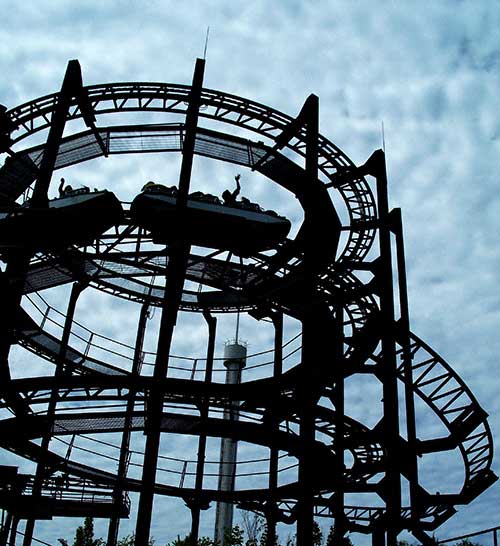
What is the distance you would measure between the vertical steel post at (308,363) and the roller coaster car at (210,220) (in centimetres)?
141

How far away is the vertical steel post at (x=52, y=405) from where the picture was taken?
2031cm

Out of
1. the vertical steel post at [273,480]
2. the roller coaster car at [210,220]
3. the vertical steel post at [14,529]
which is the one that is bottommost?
the vertical steel post at [14,529]

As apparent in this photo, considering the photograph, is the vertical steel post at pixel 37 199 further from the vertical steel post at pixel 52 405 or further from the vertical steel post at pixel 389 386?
the vertical steel post at pixel 389 386

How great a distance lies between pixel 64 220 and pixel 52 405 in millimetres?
6656

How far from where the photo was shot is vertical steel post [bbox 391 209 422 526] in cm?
2019

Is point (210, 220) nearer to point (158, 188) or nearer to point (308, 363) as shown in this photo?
point (158, 188)

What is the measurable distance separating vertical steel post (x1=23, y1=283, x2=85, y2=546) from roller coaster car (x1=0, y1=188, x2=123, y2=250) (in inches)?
175

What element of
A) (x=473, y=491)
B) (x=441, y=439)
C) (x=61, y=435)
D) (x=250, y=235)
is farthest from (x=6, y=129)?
(x=473, y=491)

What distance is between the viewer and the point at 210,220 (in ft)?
55.3

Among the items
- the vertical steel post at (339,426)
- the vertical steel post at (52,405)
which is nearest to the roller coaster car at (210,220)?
the vertical steel post at (339,426)

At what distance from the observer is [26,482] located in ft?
73.9

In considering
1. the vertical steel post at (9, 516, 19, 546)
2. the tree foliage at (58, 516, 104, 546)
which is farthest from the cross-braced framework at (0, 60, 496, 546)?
the tree foliage at (58, 516, 104, 546)

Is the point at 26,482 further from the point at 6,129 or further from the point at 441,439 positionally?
the point at 441,439

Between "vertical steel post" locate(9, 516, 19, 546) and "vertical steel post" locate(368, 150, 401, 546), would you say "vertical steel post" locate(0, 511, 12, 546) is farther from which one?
"vertical steel post" locate(368, 150, 401, 546)
